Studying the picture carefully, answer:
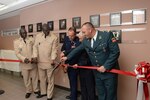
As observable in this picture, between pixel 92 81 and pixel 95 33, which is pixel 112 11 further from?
pixel 92 81

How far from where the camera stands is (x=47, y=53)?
334 cm

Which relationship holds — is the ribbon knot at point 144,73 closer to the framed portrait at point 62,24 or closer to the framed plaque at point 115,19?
the framed plaque at point 115,19

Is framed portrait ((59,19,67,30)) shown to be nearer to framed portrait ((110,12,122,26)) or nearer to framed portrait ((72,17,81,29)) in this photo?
framed portrait ((72,17,81,29))

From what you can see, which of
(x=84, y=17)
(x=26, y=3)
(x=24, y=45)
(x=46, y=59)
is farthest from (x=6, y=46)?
(x=84, y=17)

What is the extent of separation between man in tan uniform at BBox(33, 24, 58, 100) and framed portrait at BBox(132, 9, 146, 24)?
1574mm

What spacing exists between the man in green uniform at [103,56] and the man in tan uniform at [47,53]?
1.01m

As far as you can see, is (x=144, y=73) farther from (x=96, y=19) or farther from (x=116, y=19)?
(x=96, y=19)

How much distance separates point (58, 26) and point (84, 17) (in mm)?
875

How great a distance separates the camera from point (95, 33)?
248cm

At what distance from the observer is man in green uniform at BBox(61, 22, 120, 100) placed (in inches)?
91.0

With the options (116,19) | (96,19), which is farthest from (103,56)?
(96,19)

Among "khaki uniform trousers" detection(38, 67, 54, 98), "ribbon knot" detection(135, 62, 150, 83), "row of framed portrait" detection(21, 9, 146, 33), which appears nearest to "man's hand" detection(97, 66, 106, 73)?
"ribbon knot" detection(135, 62, 150, 83)

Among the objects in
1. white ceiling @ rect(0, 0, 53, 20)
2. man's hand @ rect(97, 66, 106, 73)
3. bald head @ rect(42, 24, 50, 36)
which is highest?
white ceiling @ rect(0, 0, 53, 20)

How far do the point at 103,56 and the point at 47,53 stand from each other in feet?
4.52
